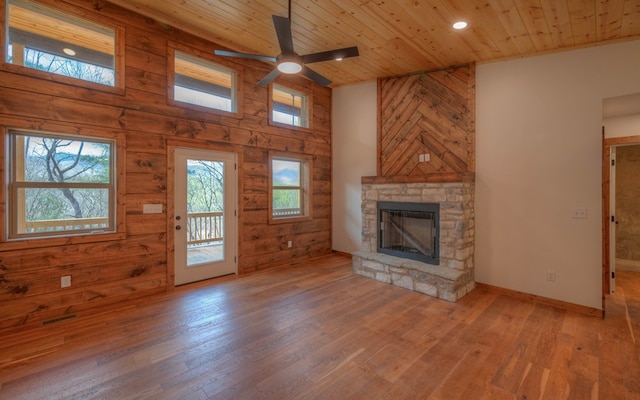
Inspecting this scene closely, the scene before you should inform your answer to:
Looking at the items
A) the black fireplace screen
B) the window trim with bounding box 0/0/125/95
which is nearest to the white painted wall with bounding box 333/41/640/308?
the black fireplace screen

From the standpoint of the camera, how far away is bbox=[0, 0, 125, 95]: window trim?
9.38ft

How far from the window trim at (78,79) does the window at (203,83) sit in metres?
0.64

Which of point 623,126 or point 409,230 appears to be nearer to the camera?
point 623,126

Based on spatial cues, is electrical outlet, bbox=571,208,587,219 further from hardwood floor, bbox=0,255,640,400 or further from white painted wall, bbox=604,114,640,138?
white painted wall, bbox=604,114,640,138

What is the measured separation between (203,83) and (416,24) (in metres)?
3.07

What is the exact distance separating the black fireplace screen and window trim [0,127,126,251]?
372cm

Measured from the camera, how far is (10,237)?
298cm

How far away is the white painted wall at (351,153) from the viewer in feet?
18.0

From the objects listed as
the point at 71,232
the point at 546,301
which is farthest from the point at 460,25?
the point at 71,232

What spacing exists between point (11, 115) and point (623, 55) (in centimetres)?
652

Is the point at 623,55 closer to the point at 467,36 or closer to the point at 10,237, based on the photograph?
the point at 467,36

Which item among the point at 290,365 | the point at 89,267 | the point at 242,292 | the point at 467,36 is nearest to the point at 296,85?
the point at 467,36

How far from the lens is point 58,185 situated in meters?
3.22

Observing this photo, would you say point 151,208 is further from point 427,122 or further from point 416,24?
point 427,122
